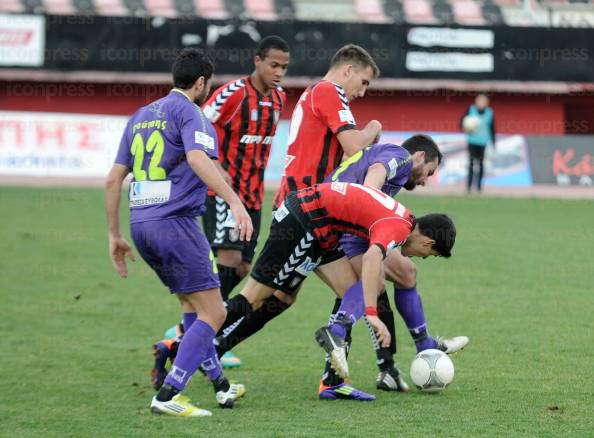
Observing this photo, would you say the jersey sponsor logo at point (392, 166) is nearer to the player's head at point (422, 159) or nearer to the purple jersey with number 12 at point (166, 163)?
the player's head at point (422, 159)

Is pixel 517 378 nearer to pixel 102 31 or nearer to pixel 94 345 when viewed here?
pixel 94 345

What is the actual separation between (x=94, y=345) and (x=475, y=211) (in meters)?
10.8

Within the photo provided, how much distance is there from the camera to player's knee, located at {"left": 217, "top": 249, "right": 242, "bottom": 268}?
778 cm

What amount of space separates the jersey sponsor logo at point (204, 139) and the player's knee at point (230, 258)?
2.12 m

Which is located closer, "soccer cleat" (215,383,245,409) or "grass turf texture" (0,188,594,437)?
"grass turf texture" (0,188,594,437)

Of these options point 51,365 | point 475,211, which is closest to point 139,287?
point 51,365

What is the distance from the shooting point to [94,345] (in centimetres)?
783

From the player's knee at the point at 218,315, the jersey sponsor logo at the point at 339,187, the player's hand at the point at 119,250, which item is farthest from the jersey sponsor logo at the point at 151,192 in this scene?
the jersey sponsor logo at the point at 339,187

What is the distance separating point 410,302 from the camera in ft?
22.1

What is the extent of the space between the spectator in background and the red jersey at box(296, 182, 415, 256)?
14.7m

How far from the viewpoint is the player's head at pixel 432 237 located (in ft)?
19.6

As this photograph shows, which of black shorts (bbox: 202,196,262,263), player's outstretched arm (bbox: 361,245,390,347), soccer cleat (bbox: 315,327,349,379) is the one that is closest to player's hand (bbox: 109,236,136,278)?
soccer cleat (bbox: 315,327,349,379)

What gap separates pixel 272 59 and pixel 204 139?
202 cm

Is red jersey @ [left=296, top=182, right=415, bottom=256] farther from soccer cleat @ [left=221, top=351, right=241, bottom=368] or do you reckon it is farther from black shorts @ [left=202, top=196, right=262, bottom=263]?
black shorts @ [left=202, top=196, right=262, bottom=263]
